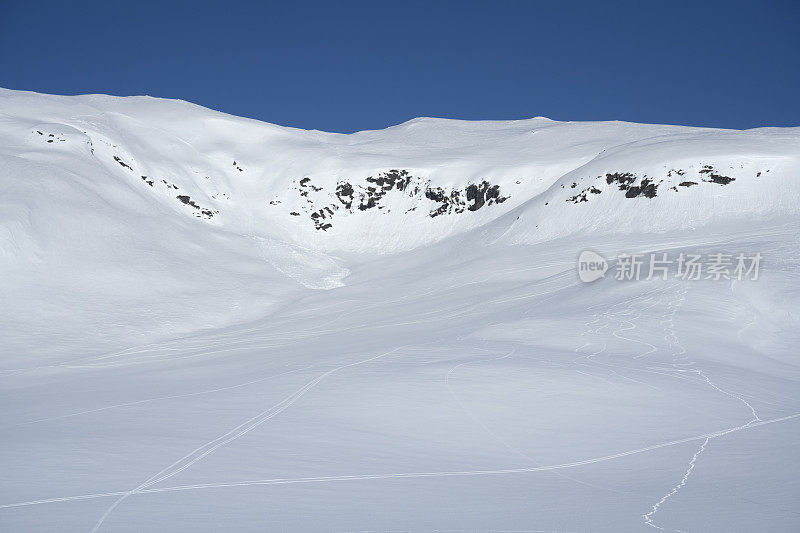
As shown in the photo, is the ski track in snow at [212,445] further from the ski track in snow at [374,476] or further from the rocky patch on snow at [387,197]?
the rocky patch on snow at [387,197]

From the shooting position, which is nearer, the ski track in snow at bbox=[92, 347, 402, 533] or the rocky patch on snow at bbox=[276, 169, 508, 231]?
the ski track in snow at bbox=[92, 347, 402, 533]

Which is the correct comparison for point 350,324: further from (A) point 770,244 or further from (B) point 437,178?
(B) point 437,178

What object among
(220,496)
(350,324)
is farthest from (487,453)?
(350,324)

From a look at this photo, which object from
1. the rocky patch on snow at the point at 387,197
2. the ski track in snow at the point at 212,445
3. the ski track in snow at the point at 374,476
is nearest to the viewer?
the ski track in snow at the point at 374,476

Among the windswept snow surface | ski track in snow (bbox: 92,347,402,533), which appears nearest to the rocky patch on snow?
the windswept snow surface

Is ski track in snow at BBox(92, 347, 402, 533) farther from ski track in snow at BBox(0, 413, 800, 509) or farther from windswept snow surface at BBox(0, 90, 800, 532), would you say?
ski track in snow at BBox(0, 413, 800, 509)

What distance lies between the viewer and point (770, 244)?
27.5m

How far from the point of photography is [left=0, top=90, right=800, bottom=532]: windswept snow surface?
6922 mm

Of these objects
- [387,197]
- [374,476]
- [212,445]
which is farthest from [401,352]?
[387,197]

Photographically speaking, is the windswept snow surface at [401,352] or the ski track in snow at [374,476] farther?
the windswept snow surface at [401,352]

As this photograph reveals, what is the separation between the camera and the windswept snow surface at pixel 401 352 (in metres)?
6.92

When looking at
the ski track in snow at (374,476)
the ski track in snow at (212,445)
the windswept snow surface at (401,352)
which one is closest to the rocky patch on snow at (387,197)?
the windswept snow surface at (401,352)

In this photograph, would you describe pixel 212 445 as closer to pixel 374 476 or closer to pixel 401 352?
pixel 374 476

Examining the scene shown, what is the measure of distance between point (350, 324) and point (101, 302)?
51.3 feet
